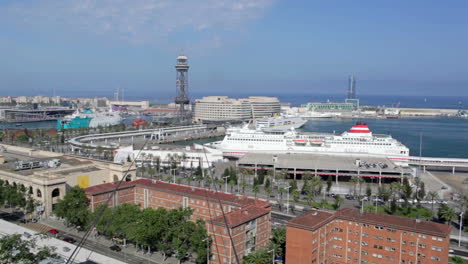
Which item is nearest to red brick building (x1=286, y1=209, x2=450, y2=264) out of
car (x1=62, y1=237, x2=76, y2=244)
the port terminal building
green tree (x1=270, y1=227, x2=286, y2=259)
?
green tree (x1=270, y1=227, x2=286, y2=259)

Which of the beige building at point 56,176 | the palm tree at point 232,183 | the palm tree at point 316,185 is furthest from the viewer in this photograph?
the palm tree at point 232,183

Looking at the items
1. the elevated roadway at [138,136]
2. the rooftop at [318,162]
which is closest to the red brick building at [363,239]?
the rooftop at [318,162]

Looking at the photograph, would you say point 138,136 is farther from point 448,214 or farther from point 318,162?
point 448,214

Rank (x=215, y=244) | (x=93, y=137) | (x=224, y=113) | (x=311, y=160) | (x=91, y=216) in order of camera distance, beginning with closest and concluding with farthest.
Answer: (x=215, y=244) → (x=91, y=216) → (x=311, y=160) → (x=93, y=137) → (x=224, y=113)

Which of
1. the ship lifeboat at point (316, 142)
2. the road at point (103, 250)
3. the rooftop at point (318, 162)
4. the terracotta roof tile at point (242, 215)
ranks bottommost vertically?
the road at point (103, 250)

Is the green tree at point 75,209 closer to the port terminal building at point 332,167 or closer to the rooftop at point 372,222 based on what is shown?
the rooftop at point 372,222

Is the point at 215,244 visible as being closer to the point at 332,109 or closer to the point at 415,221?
the point at 415,221

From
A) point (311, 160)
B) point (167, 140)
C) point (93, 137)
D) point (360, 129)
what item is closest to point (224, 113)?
point (167, 140)
